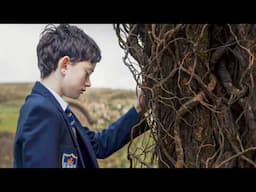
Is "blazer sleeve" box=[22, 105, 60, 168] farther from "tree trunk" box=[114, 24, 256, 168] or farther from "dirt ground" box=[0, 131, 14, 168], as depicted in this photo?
"dirt ground" box=[0, 131, 14, 168]

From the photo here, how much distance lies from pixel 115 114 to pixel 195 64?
1081mm

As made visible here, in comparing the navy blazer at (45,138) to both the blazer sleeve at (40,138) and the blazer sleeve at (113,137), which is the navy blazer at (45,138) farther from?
the blazer sleeve at (113,137)

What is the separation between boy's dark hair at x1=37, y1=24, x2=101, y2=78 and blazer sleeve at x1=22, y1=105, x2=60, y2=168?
0.20 meters

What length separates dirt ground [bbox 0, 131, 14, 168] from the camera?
223cm

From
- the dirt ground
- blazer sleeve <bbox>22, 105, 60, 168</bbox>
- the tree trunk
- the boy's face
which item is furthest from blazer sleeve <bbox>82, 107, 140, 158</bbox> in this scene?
the dirt ground

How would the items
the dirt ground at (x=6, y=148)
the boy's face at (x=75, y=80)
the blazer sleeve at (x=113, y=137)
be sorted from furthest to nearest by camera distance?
the dirt ground at (x=6, y=148)
the blazer sleeve at (x=113, y=137)
the boy's face at (x=75, y=80)

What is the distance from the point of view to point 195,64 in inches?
53.2

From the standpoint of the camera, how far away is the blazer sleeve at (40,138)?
1.16 m

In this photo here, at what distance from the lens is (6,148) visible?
236cm

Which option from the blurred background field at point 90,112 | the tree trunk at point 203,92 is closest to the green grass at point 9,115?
the blurred background field at point 90,112

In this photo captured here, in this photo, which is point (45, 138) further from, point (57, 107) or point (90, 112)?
point (90, 112)

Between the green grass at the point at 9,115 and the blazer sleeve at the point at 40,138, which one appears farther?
the green grass at the point at 9,115
